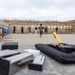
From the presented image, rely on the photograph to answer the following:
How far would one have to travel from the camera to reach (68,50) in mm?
6215

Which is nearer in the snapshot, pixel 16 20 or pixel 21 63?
pixel 21 63

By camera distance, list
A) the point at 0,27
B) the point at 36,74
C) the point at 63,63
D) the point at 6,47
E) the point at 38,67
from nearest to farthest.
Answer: the point at 36,74, the point at 38,67, the point at 63,63, the point at 6,47, the point at 0,27

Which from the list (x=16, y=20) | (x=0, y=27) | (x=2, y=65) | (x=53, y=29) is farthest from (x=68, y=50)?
(x=16, y=20)

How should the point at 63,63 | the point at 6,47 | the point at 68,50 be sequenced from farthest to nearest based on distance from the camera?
the point at 6,47
the point at 68,50
the point at 63,63

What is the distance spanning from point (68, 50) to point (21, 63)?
2.44 metres

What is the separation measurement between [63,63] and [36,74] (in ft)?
4.24

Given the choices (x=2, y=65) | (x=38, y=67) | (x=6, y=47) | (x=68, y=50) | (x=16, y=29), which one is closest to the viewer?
(x=2, y=65)

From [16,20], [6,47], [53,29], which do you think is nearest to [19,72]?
[6,47]

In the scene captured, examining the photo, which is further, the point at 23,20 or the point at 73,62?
the point at 23,20

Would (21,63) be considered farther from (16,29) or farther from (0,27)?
(16,29)

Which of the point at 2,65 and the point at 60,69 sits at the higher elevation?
the point at 2,65

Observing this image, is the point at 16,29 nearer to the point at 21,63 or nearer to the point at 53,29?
the point at 53,29

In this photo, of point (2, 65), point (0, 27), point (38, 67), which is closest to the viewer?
point (2, 65)

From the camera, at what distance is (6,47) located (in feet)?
23.3
